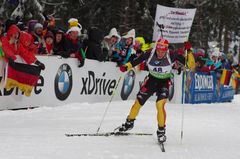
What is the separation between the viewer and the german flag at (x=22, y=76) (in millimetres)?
10367

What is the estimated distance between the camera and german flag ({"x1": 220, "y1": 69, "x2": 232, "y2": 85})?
19764 millimetres

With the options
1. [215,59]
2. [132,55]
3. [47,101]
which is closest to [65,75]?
[47,101]

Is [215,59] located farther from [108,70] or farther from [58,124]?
[58,124]

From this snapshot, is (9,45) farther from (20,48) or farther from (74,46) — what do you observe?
(74,46)

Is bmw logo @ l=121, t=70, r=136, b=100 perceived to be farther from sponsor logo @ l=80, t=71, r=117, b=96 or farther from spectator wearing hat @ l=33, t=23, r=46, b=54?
spectator wearing hat @ l=33, t=23, r=46, b=54

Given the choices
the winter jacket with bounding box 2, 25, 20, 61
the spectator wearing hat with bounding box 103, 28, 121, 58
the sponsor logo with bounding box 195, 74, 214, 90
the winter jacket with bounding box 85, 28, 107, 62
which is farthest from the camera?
the sponsor logo with bounding box 195, 74, 214, 90

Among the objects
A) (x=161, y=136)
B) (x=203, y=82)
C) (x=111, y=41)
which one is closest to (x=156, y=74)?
(x=161, y=136)

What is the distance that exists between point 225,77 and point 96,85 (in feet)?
26.4

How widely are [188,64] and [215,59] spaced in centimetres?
1085

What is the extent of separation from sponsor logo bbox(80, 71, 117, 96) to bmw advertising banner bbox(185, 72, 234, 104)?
3.64 meters

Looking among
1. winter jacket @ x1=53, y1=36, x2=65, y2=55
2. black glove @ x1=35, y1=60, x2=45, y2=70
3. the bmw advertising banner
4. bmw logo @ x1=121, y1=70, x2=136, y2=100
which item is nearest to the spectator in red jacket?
black glove @ x1=35, y1=60, x2=45, y2=70

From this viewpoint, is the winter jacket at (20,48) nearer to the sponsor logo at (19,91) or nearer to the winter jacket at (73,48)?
the sponsor logo at (19,91)

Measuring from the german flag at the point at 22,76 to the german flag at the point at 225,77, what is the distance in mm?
10668

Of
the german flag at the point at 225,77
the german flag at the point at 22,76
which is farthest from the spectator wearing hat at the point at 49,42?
the german flag at the point at 225,77
